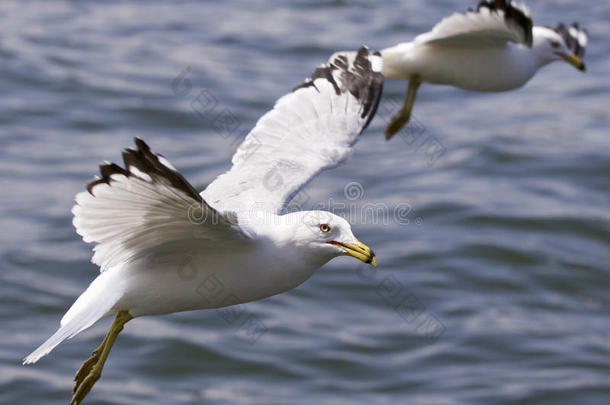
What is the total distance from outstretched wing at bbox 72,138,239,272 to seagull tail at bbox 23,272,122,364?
15 cm

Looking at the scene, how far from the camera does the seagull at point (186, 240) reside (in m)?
5.59

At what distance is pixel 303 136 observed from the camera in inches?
317

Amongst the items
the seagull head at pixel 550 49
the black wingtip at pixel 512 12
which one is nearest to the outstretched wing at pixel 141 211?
the black wingtip at pixel 512 12

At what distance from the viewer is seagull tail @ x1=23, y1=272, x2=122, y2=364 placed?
5879 mm

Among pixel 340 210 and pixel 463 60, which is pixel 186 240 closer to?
pixel 463 60

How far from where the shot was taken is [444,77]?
10.2m

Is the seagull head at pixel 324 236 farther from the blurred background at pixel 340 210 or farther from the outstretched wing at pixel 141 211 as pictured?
the blurred background at pixel 340 210

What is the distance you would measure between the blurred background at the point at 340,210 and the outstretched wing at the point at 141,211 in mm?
12053

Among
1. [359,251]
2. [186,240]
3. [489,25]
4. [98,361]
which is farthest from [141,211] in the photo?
[489,25]

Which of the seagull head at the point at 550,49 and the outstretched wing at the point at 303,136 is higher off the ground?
the seagull head at the point at 550,49

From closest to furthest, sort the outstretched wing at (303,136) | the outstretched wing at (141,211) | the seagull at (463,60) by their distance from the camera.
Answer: the outstretched wing at (141,211)
the outstretched wing at (303,136)
the seagull at (463,60)

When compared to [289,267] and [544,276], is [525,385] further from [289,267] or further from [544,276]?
[289,267]

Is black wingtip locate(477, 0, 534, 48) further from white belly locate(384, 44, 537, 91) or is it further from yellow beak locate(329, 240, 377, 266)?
yellow beak locate(329, 240, 377, 266)

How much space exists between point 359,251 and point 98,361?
5.98 feet
